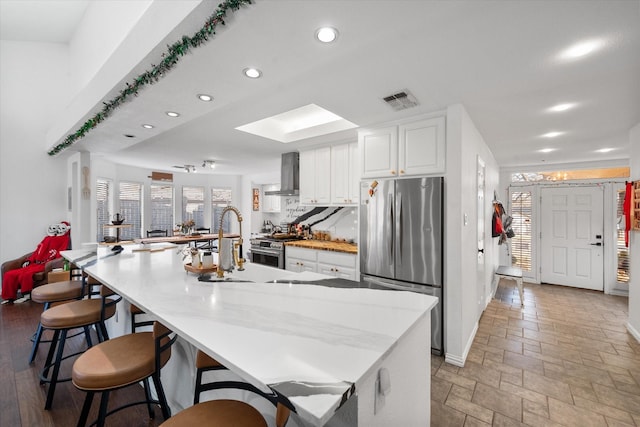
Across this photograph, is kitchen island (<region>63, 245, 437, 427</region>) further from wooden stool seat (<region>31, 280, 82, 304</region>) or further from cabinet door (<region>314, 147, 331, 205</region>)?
cabinet door (<region>314, 147, 331, 205</region>)

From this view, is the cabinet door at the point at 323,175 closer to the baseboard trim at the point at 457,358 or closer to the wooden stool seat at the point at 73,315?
the baseboard trim at the point at 457,358

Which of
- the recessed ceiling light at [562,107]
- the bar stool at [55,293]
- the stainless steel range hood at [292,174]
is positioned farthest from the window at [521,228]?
the bar stool at [55,293]

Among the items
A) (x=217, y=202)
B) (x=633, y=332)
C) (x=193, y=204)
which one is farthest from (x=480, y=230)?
(x=193, y=204)

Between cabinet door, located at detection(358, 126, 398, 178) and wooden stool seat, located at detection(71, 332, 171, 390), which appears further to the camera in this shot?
cabinet door, located at detection(358, 126, 398, 178)

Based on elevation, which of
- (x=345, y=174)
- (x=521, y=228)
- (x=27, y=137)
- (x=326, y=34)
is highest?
(x=27, y=137)

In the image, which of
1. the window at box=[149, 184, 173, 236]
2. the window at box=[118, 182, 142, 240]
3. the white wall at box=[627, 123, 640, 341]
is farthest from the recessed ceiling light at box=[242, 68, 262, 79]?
the window at box=[149, 184, 173, 236]

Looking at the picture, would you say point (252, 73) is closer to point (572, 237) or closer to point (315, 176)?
point (315, 176)

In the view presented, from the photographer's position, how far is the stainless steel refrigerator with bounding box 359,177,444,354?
2678 millimetres

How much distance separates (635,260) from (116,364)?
4.90 metres

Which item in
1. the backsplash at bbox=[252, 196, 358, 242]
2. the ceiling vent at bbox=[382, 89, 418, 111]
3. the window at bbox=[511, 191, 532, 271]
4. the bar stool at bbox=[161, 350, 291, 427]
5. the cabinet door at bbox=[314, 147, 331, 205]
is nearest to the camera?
the bar stool at bbox=[161, 350, 291, 427]

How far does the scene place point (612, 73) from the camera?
1.96m

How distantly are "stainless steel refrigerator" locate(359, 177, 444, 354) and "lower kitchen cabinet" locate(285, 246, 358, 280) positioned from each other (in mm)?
312

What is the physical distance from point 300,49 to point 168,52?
0.82m

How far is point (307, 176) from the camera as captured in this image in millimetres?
4340
